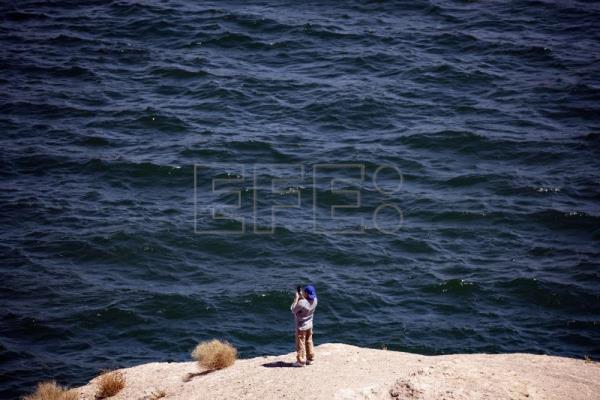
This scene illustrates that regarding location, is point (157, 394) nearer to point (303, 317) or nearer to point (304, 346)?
point (304, 346)

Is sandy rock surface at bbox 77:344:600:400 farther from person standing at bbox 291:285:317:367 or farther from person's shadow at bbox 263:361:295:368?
person standing at bbox 291:285:317:367

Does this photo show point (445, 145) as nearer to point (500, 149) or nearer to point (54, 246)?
point (500, 149)

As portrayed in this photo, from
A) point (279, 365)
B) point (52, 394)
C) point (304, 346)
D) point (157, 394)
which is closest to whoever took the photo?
point (304, 346)

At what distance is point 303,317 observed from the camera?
20312 mm

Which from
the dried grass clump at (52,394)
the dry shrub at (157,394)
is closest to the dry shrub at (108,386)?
the dried grass clump at (52,394)

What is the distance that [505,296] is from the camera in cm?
3198

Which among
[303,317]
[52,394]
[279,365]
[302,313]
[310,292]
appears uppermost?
[310,292]

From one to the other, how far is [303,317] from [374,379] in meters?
2.52

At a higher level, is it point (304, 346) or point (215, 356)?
point (304, 346)

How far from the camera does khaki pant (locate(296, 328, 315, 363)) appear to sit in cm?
2056

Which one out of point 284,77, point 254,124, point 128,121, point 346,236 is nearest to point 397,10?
point 284,77

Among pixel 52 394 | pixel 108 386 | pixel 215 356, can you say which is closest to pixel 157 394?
pixel 108 386

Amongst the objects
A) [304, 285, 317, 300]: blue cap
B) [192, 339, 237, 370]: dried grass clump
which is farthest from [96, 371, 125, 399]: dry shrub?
[304, 285, 317, 300]: blue cap

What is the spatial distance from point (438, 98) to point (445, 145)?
5.75 m
